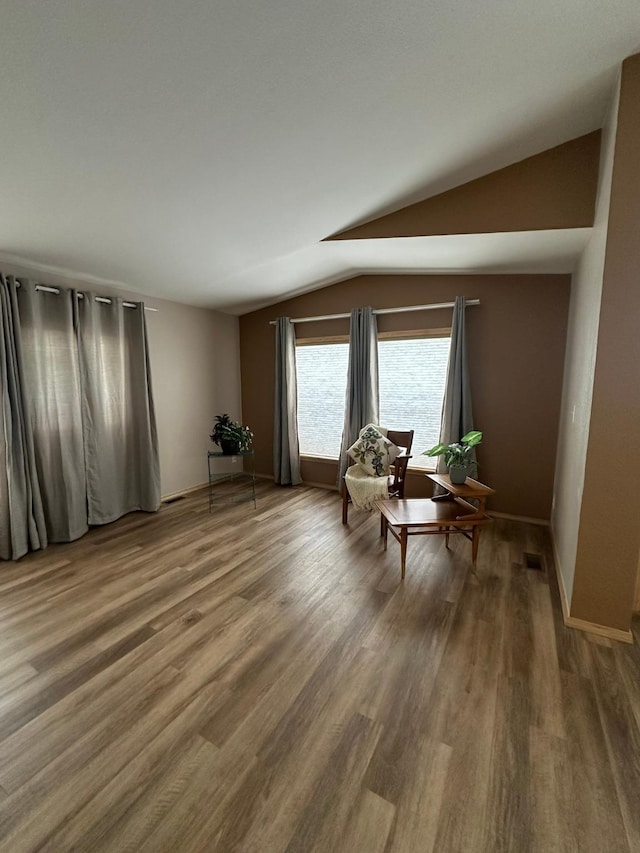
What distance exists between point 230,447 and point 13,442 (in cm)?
181

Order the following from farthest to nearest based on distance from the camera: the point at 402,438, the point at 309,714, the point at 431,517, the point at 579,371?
the point at 402,438
the point at 431,517
the point at 579,371
the point at 309,714

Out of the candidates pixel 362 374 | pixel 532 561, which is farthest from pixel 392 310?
pixel 532 561

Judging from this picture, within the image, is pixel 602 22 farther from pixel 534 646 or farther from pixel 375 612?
pixel 375 612

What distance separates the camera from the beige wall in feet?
12.4

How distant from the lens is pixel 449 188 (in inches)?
94.7

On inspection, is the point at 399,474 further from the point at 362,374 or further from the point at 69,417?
the point at 69,417

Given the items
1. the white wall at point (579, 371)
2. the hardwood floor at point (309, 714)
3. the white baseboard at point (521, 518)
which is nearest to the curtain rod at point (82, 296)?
the hardwood floor at point (309, 714)

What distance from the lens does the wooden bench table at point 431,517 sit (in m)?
2.26

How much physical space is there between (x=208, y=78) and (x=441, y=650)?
2724mm

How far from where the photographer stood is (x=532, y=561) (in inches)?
98.7

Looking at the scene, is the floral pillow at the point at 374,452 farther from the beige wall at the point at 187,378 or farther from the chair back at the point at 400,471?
the beige wall at the point at 187,378

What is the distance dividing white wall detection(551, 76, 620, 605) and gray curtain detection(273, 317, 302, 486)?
288cm

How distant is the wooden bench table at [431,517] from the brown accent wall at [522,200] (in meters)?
1.98

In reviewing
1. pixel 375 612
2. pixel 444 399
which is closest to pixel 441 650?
pixel 375 612
